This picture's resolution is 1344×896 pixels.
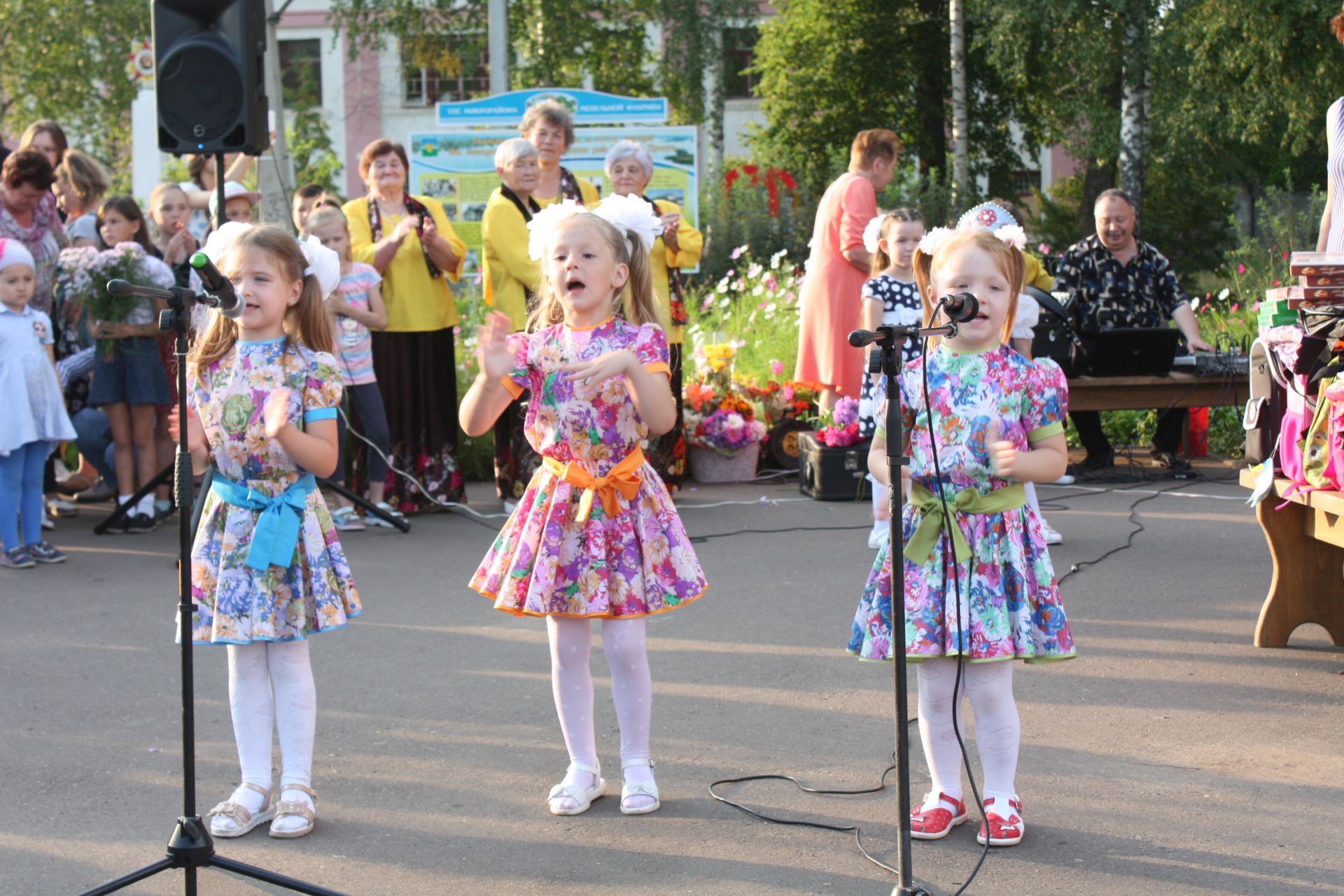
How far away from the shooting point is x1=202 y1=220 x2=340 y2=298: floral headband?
13.4 feet

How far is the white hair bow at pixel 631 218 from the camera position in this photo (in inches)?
161

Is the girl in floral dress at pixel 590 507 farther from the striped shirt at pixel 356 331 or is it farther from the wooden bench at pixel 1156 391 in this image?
the wooden bench at pixel 1156 391

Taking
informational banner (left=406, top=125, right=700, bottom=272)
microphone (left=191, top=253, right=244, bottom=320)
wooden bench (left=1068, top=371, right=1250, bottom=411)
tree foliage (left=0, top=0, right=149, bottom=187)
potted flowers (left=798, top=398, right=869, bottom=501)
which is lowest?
potted flowers (left=798, top=398, right=869, bottom=501)

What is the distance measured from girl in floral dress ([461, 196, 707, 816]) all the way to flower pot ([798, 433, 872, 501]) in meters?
4.87

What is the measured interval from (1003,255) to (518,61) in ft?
90.0

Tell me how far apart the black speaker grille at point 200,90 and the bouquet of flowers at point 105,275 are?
63.6 inches

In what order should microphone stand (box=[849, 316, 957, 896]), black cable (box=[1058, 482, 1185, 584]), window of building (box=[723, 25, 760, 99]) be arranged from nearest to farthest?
microphone stand (box=[849, 316, 957, 896]) → black cable (box=[1058, 482, 1185, 584]) → window of building (box=[723, 25, 760, 99])

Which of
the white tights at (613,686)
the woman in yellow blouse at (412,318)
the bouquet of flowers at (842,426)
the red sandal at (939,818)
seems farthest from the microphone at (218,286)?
the bouquet of flowers at (842,426)

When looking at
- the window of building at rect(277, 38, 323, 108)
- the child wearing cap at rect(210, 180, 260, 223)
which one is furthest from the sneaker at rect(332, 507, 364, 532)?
the window of building at rect(277, 38, 323, 108)

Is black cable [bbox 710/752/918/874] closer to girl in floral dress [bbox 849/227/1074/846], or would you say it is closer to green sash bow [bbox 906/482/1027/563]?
girl in floral dress [bbox 849/227/1074/846]

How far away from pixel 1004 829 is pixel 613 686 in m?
1.10

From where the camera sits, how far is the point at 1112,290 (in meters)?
9.72

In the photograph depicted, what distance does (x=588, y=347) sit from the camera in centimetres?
404

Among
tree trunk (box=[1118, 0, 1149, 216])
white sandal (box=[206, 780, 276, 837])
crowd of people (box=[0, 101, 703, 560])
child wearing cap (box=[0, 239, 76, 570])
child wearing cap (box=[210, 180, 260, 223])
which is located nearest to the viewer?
white sandal (box=[206, 780, 276, 837])
